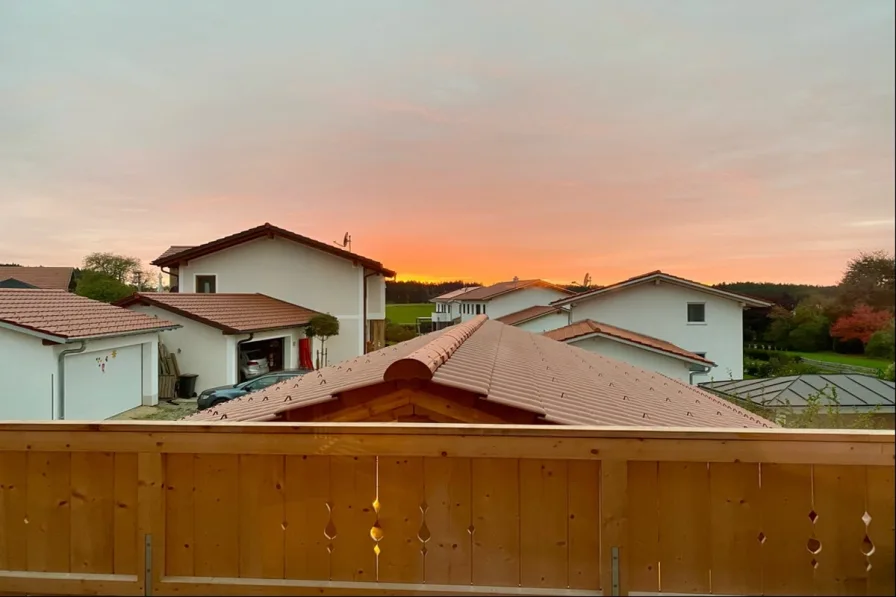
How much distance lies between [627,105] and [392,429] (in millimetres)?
2495

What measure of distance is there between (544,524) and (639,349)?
6.22m

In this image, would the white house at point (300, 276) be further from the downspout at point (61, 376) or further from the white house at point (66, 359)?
the downspout at point (61, 376)

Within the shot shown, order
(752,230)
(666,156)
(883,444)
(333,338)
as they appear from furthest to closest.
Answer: (333,338) → (666,156) → (752,230) → (883,444)

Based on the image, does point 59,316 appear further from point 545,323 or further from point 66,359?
point 545,323

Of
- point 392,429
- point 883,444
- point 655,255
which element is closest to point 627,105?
point 655,255

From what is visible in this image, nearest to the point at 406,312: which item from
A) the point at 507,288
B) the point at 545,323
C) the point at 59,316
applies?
the point at 59,316

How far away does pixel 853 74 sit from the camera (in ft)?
4.94

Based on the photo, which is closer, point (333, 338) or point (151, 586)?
point (151, 586)

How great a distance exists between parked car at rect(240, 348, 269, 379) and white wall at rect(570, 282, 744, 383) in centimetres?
507

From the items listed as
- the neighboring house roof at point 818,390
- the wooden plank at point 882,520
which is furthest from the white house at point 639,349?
the wooden plank at point 882,520

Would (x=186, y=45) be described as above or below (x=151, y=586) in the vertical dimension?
above

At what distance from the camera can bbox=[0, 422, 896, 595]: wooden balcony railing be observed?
122cm

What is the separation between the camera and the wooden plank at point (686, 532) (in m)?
1.24

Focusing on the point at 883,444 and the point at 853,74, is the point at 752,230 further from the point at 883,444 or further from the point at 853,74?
the point at 883,444
